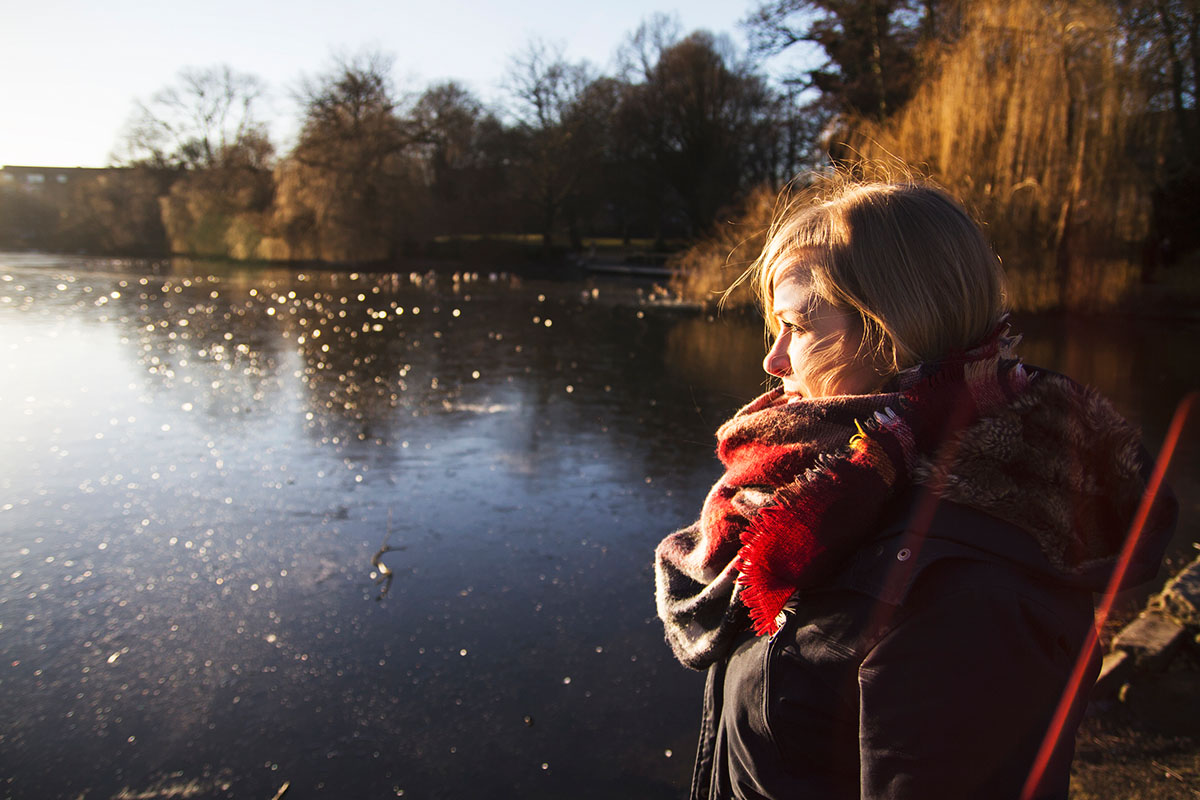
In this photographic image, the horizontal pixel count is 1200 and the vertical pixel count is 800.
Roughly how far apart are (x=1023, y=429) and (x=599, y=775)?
2818 millimetres

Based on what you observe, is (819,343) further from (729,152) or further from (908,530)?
(729,152)

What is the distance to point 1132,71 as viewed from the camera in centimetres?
1298

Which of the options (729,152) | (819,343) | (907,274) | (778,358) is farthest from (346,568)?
(729,152)

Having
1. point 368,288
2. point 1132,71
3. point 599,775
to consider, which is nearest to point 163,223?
point 368,288

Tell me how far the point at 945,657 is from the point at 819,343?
529 millimetres

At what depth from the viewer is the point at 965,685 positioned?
41.0 inches

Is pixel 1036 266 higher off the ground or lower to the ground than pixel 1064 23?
lower

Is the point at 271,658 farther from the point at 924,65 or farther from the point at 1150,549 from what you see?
the point at 924,65

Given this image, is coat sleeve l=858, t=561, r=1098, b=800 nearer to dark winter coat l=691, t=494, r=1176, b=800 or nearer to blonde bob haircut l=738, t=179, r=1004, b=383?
dark winter coat l=691, t=494, r=1176, b=800

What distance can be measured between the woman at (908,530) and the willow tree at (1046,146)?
523 inches

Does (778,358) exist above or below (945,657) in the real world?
above

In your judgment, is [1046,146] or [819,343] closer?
[819,343]

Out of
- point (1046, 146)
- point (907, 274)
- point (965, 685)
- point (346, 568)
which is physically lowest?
point (346, 568)

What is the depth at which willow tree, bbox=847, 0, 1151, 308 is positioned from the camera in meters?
13.2
